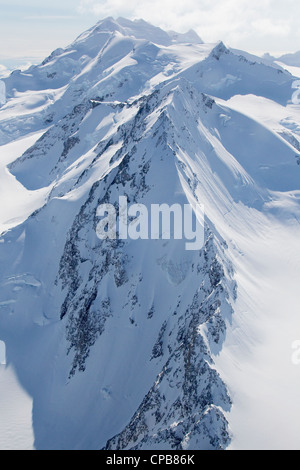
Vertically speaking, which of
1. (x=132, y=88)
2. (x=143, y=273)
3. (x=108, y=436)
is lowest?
(x=108, y=436)

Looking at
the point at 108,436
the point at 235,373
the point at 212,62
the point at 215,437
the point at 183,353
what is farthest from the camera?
the point at 212,62

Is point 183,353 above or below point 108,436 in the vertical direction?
above

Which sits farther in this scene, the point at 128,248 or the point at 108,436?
the point at 128,248

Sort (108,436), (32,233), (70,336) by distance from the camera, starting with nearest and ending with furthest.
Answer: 1. (108,436)
2. (70,336)
3. (32,233)

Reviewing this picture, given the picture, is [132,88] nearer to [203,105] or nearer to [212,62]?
[212,62]

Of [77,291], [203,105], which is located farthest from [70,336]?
[203,105]

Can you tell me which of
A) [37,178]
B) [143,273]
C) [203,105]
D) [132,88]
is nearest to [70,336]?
[143,273]
